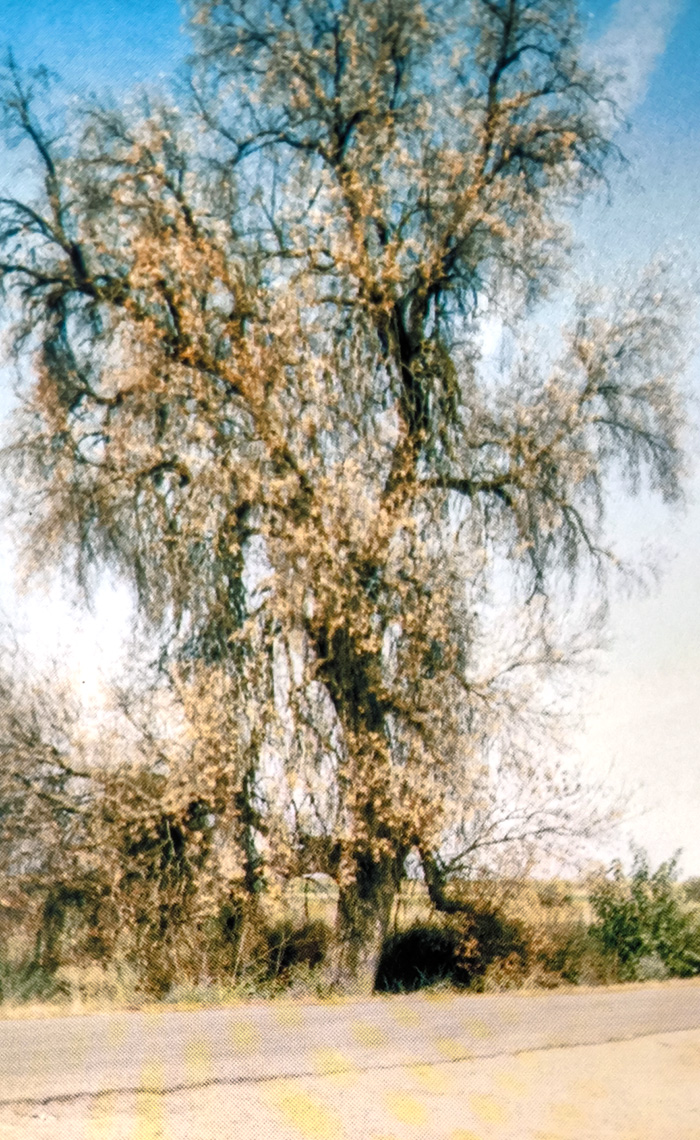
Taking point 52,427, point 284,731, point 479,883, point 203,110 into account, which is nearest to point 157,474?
point 52,427

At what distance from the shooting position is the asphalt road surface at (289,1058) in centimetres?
551

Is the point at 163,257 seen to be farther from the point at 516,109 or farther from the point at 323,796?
the point at 323,796

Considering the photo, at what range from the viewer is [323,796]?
15.2 meters

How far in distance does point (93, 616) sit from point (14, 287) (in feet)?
16.5

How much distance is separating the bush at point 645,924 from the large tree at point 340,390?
4.19 m

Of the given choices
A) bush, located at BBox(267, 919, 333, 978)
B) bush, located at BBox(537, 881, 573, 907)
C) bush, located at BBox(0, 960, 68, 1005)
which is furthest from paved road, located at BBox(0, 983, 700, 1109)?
bush, located at BBox(0, 960, 68, 1005)

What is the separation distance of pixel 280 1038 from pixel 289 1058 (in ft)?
3.97

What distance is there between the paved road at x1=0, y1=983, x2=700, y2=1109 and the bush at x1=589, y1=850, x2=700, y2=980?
4.97 meters

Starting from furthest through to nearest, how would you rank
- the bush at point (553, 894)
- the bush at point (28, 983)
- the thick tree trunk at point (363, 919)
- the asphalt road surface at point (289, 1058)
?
1. the bush at point (553, 894)
2. the thick tree trunk at point (363, 919)
3. the bush at point (28, 983)
4. the asphalt road surface at point (289, 1058)

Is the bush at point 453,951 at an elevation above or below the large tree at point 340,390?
below

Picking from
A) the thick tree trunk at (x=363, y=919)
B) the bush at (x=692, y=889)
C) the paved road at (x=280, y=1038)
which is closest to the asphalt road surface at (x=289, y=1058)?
the paved road at (x=280, y=1038)

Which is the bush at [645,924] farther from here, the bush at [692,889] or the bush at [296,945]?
the bush at [296,945]

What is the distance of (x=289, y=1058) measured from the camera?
24.6 feet

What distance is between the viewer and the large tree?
1547cm
